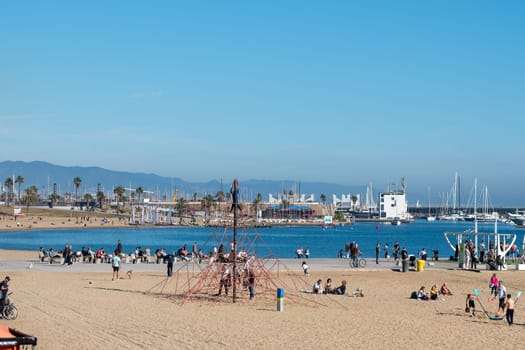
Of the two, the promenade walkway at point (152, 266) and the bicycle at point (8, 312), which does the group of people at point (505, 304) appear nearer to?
the promenade walkway at point (152, 266)

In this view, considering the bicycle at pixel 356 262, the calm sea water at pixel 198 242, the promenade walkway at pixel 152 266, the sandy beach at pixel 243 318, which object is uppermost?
the bicycle at pixel 356 262

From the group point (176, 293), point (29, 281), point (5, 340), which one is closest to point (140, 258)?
point (29, 281)

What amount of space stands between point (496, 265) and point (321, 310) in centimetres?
1794

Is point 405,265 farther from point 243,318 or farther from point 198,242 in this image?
point 198,242

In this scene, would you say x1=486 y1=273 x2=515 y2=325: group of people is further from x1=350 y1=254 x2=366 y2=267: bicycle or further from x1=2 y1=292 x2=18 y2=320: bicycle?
x1=2 y1=292 x2=18 y2=320: bicycle

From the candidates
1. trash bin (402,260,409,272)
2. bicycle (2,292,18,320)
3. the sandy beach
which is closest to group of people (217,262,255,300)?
the sandy beach

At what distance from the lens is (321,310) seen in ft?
84.0

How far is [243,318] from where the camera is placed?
23359mm

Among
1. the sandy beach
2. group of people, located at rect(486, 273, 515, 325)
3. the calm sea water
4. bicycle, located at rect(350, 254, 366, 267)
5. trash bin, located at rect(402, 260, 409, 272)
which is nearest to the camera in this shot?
the sandy beach

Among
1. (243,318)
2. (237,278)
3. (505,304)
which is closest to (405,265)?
(237,278)

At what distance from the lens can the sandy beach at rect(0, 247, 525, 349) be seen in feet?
63.5

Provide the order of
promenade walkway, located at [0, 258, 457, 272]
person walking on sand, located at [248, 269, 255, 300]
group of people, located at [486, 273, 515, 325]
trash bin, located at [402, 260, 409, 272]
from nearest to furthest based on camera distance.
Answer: group of people, located at [486, 273, 515, 325]
person walking on sand, located at [248, 269, 255, 300]
trash bin, located at [402, 260, 409, 272]
promenade walkway, located at [0, 258, 457, 272]

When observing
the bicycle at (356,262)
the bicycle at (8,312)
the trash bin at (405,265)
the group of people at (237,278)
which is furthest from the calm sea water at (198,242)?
the bicycle at (8,312)

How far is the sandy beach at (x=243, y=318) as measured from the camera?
63.5 ft
